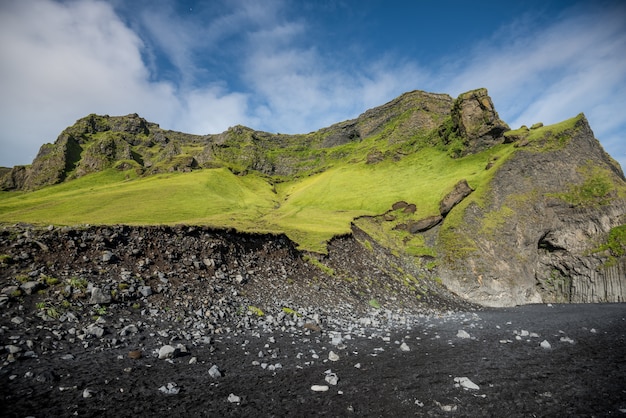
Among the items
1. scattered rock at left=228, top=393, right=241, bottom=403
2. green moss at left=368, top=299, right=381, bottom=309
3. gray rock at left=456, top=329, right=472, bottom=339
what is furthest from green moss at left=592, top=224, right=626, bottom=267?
scattered rock at left=228, top=393, right=241, bottom=403

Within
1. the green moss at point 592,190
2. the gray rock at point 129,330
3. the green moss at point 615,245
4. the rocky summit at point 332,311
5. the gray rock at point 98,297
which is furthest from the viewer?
the green moss at point 592,190

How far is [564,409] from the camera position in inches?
390

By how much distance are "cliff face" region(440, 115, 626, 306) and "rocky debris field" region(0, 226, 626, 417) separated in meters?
18.0

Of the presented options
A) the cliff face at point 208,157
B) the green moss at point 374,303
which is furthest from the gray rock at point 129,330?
the cliff face at point 208,157

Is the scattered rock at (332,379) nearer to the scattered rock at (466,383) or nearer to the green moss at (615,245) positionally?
the scattered rock at (466,383)

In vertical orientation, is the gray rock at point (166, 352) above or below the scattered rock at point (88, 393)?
below

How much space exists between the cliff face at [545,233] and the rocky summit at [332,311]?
275 millimetres

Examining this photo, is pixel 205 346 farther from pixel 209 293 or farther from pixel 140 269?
pixel 140 269

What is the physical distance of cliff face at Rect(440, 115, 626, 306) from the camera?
4244 centimetres

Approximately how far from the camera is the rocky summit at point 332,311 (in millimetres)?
9695

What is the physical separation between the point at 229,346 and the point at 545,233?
57.5 meters

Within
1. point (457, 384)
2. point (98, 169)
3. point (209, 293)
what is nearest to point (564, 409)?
point (457, 384)

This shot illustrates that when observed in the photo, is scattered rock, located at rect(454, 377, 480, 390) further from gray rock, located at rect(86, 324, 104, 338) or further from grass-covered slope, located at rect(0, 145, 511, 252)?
grass-covered slope, located at rect(0, 145, 511, 252)

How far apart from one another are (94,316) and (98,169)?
7038 inches
